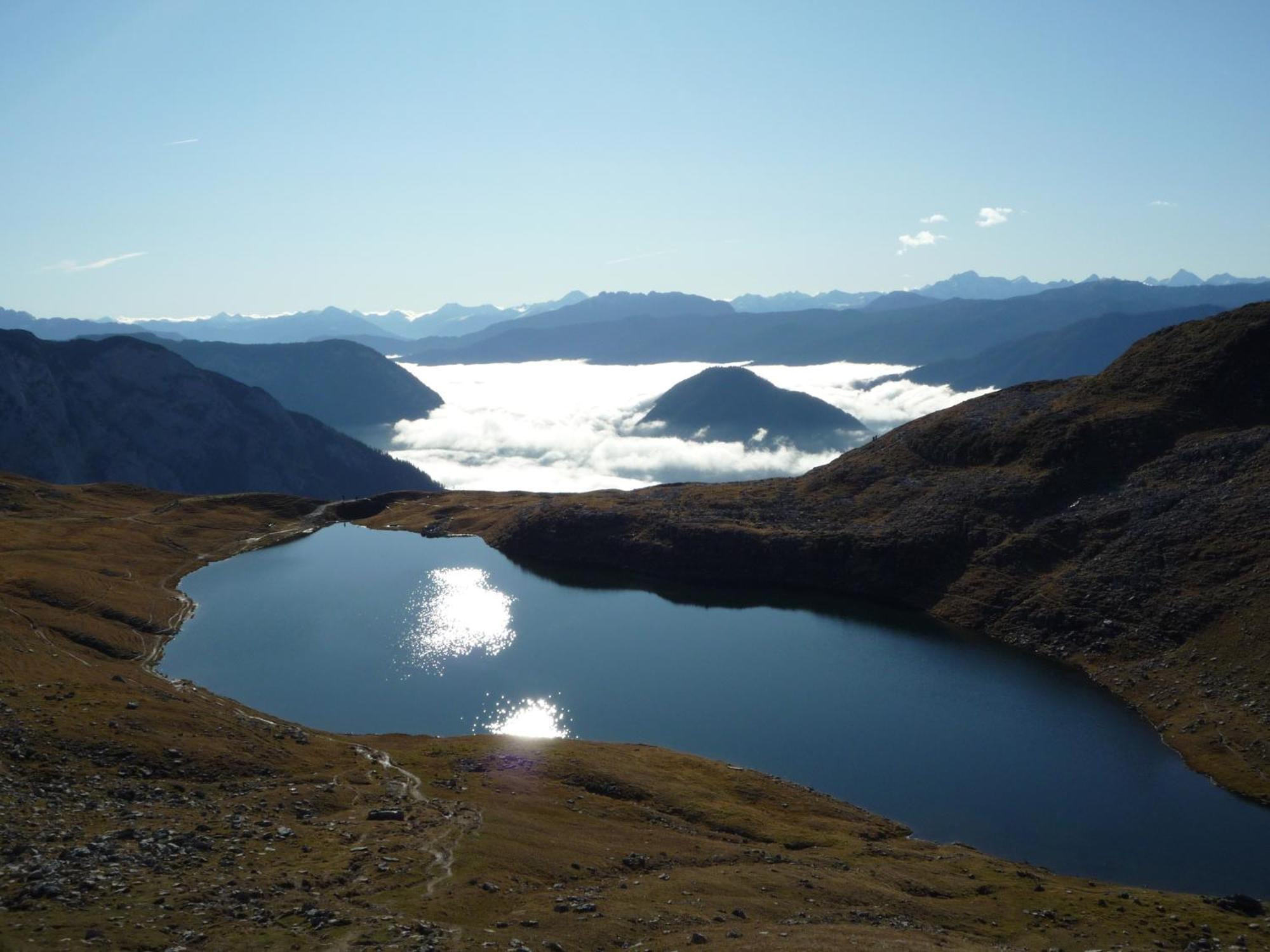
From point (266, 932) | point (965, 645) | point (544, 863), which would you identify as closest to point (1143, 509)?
point (965, 645)

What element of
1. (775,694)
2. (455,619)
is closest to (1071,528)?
(775,694)

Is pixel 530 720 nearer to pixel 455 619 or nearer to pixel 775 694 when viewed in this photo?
pixel 775 694

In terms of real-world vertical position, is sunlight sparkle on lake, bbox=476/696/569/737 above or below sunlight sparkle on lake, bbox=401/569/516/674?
below

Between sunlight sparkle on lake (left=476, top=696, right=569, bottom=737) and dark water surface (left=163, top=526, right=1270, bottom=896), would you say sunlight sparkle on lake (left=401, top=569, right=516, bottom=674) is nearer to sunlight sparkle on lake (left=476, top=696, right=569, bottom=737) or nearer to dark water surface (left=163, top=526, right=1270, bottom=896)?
dark water surface (left=163, top=526, right=1270, bottom=896)

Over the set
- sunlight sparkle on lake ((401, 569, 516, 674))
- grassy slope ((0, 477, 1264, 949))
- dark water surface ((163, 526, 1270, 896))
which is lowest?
dark water surface ((163, 526, 1270, 896))

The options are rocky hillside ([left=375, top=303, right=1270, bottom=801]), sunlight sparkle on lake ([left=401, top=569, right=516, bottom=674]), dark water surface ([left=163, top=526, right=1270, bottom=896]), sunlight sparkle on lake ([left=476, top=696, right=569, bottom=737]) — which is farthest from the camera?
sunlight sparkle on lake ([left=401, top=569, right=516, bottom=674])

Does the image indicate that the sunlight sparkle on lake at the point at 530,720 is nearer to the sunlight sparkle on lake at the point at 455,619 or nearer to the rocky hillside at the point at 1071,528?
the sunlight sparkle on lake at the point at 455,619

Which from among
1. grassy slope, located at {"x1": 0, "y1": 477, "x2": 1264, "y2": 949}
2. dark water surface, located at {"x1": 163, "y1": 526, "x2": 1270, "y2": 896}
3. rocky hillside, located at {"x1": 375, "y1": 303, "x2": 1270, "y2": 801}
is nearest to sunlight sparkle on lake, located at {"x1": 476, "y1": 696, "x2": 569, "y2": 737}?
dark water surface, located at {"x1": 163, "y1": 526, "x2": 1270, "y2": 896}

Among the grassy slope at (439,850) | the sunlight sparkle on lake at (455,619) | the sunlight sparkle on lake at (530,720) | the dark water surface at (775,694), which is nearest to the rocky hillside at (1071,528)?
the dark water surface at (775,694)

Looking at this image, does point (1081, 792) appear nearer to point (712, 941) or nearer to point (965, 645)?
point (965, 645)
